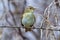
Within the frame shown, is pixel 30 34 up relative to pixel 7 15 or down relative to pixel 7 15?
down

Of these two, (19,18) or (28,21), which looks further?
→ (19,18)

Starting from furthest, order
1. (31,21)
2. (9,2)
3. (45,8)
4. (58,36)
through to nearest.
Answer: (9,2) → (45,8) → (58,36) → (31,21)

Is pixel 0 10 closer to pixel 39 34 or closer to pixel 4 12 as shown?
pixel 4 12

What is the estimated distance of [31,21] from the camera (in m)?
1.69

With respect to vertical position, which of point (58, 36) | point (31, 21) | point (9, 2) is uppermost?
point (9, 2)

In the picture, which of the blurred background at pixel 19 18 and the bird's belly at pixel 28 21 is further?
the blurred background at pixel 19 18

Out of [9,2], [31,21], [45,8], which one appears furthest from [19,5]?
[31,21]

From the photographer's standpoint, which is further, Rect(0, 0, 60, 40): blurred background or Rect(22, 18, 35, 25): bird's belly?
Rect(0, 0, 60, 40): blurred background

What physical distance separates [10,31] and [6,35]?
53mm

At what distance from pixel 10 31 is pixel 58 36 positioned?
42cm

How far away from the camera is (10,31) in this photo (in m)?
1.95

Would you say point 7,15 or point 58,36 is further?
point 7,15

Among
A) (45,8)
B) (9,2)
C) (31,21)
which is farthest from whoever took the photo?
(9,2)

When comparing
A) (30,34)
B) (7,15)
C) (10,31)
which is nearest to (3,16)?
(7,15)
